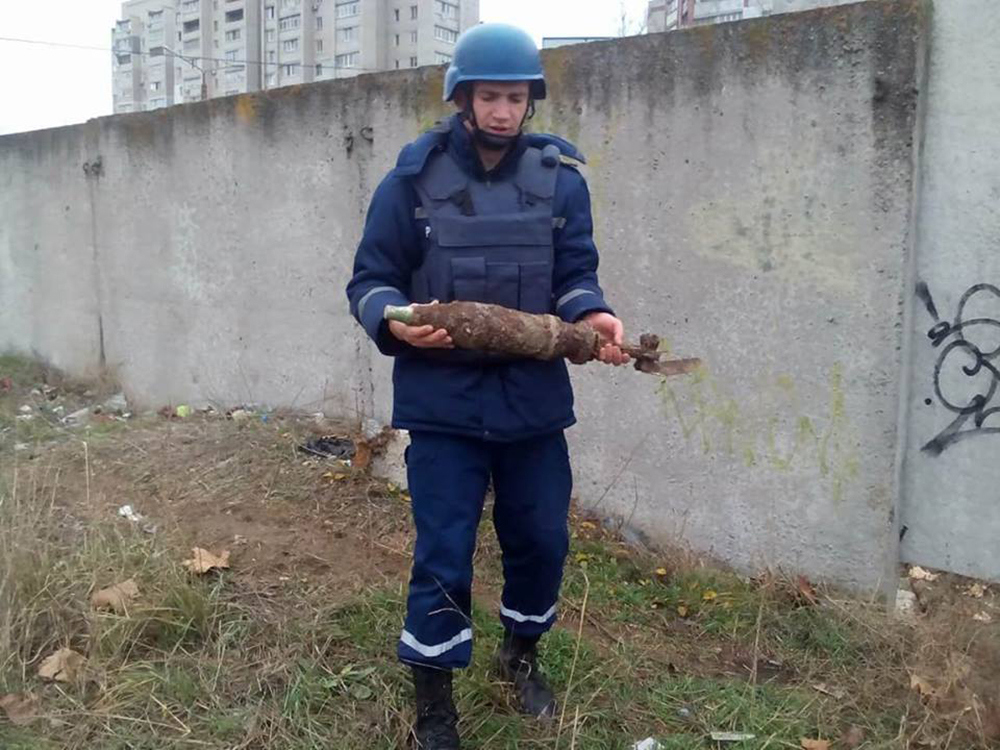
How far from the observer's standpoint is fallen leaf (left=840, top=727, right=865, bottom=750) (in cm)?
236

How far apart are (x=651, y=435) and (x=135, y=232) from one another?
173 inches

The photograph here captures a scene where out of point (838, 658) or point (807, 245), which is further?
point (807, 245)

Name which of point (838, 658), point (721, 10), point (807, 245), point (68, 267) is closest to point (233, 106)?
point (68, 267)

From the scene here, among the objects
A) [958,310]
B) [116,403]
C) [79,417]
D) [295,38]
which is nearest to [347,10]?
[295,38]

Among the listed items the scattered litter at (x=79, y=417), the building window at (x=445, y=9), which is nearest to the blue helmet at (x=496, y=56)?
the scattered litter at (x=79, y=417)

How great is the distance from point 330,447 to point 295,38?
3955 centimetres

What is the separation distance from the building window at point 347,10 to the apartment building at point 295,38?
0.04m

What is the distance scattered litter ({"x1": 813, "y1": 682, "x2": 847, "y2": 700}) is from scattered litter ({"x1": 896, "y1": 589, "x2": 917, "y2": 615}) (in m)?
0.54

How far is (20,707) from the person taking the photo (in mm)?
2430

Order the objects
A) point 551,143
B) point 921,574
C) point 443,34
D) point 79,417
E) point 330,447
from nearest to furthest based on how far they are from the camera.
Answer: point 551,143, point 921,574, point 330,447, point 79,417, point 443,34

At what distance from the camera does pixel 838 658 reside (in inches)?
112

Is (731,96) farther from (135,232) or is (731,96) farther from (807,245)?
(135,232)

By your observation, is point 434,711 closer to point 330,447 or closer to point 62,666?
point 62,666

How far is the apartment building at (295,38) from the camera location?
124ft
